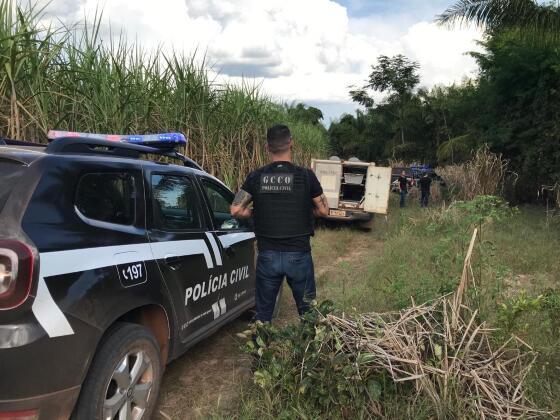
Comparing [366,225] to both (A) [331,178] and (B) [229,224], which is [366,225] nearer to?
(A) [331,178]

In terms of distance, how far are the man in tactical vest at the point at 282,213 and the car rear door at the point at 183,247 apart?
0.38 m

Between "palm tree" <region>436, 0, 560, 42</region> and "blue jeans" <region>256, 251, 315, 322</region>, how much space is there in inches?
459

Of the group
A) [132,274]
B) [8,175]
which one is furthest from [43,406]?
[8,175]

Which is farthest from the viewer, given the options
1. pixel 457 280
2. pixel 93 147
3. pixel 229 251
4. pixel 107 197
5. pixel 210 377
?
pixel 229 251

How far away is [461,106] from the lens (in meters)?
23.9

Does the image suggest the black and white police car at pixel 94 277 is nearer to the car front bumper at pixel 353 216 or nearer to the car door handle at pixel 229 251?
the car door handle at pixel 229 251

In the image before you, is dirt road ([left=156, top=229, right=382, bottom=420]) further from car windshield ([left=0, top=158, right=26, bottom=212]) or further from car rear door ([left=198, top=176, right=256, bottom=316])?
car windshield ([left=0, top=158, right=26, bottom=212])

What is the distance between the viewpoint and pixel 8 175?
7.41ft

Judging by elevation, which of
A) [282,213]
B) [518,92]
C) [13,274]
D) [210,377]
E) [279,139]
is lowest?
[210,377]

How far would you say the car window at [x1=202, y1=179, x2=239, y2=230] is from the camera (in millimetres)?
4016

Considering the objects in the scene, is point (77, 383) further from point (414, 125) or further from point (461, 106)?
point (414, 125)

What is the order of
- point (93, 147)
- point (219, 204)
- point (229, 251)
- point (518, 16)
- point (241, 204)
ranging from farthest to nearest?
point (518, 16) → point (219, 204) → point (229, 251) → point (241, 204) → point (93, 147)

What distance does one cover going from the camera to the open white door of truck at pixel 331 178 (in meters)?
12.9

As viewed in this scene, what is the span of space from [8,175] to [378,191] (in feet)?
35.4
